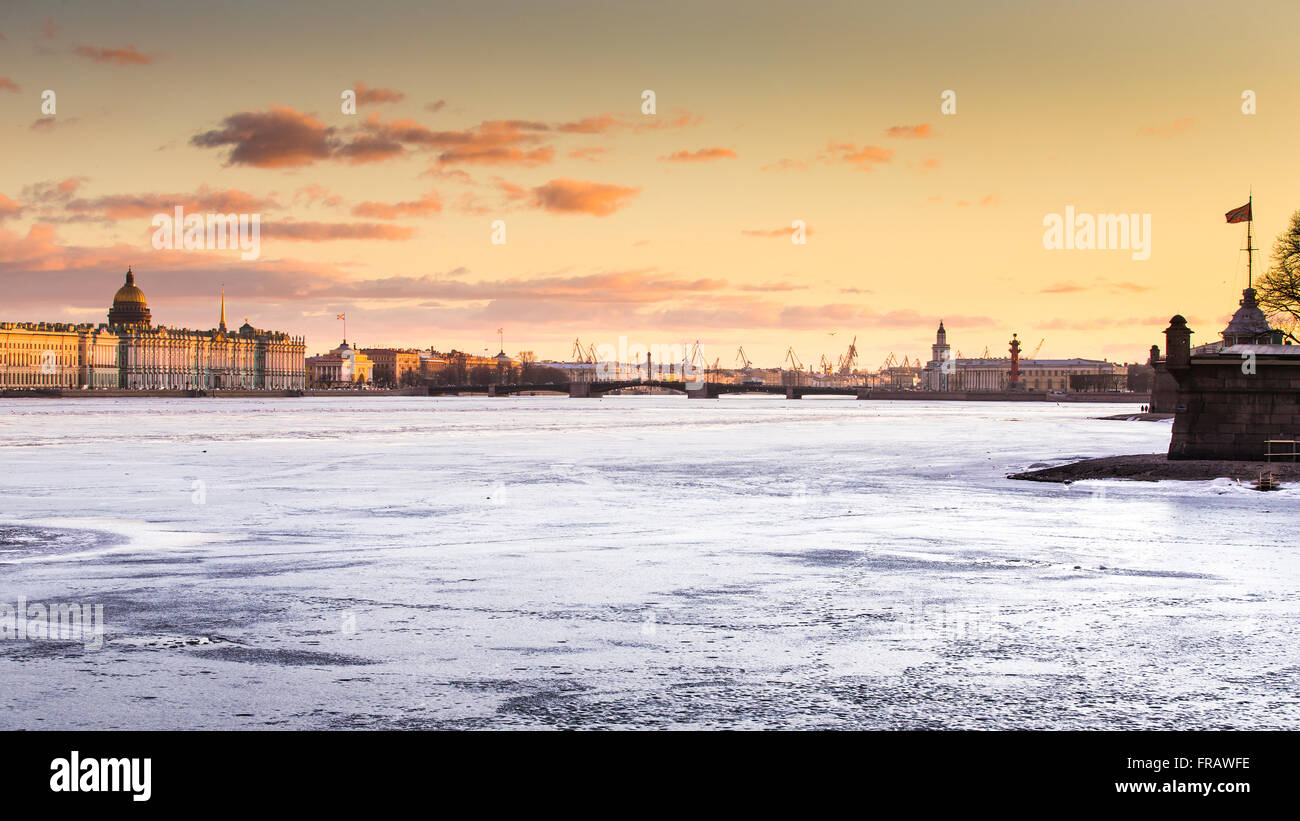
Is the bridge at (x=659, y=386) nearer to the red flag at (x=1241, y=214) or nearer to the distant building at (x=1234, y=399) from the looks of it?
the red flag at (x=1241, y=214)

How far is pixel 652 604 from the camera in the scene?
10.2 metres

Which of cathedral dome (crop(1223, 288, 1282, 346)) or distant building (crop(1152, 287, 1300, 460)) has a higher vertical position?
cathedral dome (crop(1223, 288, 1282, 346))

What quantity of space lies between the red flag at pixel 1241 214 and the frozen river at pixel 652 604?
19853mm

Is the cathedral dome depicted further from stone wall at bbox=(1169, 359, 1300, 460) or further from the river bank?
the river bank

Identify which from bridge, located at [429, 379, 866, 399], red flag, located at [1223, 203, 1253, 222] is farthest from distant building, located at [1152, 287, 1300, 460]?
bridge, located at [429, 379, 866, 399]

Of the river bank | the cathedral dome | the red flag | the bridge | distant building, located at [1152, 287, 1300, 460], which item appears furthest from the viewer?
the bridge

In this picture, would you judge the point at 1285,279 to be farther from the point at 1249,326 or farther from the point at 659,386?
the point at 659,386

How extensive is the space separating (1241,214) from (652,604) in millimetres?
35938

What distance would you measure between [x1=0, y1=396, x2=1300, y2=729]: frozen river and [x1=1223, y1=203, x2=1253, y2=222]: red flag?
19853 millimetres

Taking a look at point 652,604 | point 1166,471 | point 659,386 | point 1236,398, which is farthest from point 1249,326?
point 659,386

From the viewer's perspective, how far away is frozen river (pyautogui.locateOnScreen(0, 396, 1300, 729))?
6812 mm
